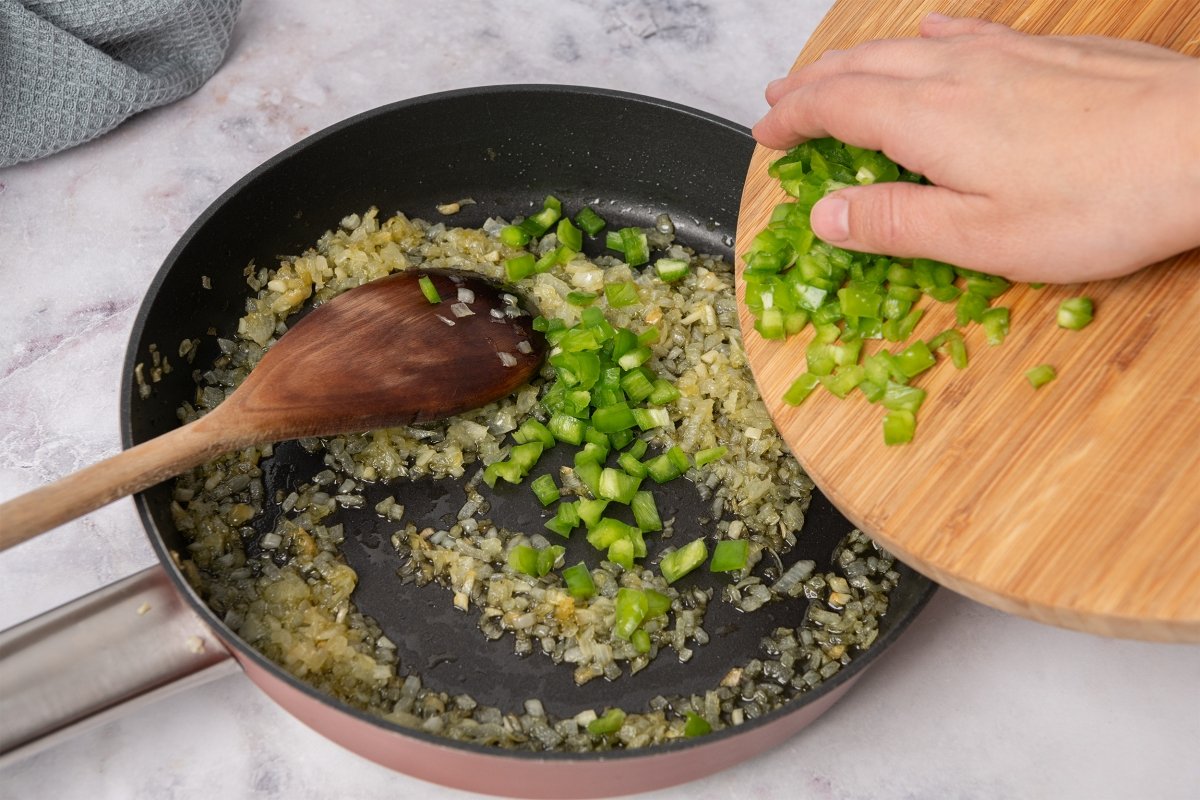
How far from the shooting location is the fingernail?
4.71 ft

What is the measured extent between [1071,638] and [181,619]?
140 centimetres

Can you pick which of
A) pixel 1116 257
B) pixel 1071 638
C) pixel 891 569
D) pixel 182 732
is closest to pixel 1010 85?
pixel 1116 257

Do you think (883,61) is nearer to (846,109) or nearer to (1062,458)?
(846,109)

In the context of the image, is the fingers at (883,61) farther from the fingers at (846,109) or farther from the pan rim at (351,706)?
the pan rim at (351,706)

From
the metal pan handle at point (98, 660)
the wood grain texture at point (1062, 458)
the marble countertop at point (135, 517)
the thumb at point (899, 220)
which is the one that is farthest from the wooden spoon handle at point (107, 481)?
the thumb at point (899, 220)

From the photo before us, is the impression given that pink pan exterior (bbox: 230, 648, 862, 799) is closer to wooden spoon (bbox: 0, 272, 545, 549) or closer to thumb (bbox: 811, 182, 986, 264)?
wooden spoon (bbox: 0, 272, 545, 549)

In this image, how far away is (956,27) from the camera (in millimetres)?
1525

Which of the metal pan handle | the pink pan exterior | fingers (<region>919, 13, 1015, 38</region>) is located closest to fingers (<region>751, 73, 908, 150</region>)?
fingers (<region>919, 13, 1015, 38</region>)

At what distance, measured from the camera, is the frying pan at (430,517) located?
144 centimetres

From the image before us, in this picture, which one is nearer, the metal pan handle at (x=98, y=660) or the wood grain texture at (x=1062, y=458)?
the wood grain texture at (x=1062, y=458)

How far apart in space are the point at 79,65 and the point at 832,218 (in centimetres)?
159

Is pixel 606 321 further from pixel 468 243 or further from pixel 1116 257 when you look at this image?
pixel 1116 257

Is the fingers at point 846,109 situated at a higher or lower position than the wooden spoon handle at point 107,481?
higher

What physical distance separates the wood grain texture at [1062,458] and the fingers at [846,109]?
26 centimetres
